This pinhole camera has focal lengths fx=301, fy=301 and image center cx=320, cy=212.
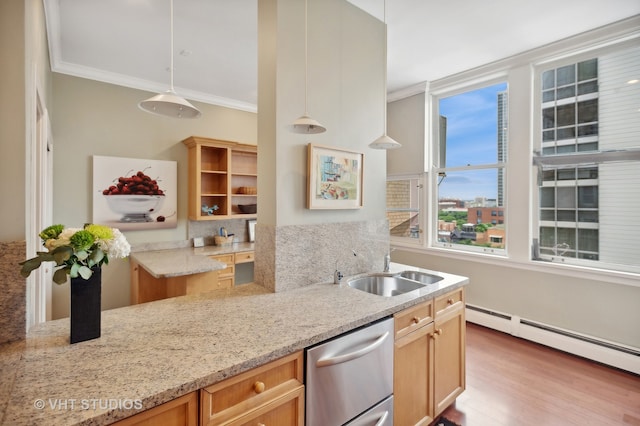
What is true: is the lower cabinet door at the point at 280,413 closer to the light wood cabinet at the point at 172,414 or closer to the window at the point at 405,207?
the light wood cabinet at the point at 172,414

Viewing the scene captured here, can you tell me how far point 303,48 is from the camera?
6.41 ft

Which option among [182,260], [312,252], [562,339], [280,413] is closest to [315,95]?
[312,252]

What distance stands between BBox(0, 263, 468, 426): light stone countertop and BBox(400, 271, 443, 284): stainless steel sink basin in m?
0.53

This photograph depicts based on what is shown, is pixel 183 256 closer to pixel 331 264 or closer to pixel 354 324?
pixel 331 264

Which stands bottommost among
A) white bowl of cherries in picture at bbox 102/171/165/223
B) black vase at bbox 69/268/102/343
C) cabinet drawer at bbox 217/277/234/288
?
cabinet drawer at bbox 217/277/234/288

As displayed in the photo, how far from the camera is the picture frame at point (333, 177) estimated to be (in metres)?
2.00

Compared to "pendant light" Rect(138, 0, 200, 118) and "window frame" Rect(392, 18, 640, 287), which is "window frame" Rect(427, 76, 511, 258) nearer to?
"window frame" Rect(392, 18, 640, 287)

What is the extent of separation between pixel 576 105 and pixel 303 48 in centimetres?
280

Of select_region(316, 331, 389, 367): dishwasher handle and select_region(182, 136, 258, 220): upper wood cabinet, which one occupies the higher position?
select_region(182, 136, 258, 220): upper wood cabinet

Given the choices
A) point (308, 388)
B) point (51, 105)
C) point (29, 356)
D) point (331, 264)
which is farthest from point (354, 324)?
point (51, 105)

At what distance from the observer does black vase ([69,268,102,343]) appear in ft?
3.75

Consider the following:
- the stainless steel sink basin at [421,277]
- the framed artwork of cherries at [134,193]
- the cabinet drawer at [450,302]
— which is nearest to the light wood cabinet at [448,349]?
the cabinet drawer at [450,302]

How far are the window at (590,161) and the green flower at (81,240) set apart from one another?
375 centimetres

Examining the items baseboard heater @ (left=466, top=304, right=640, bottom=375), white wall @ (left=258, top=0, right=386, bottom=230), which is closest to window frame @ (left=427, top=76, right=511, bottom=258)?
baseboard heater @ (left=466, top=304, right=640, bottom=375)
